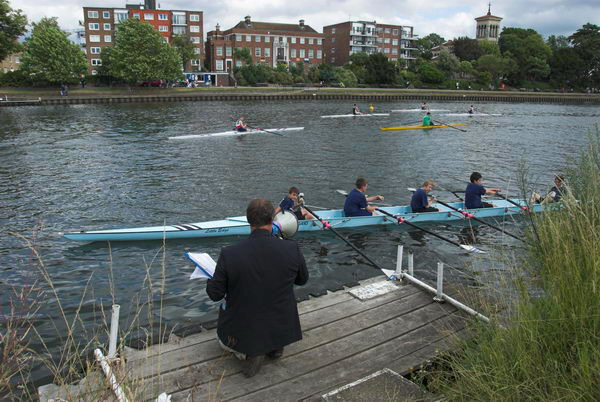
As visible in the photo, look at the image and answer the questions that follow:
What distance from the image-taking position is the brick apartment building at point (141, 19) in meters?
92.8

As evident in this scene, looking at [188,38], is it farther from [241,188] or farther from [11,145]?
[241,188]

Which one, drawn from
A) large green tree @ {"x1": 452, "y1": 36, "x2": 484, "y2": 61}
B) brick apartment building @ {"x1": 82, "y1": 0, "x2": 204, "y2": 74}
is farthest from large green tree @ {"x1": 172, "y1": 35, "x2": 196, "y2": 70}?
large green tree @ {"x1": 452, "y1": 36, "x2": 484, "y2": 61}

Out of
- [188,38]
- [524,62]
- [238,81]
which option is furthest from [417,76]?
[188,38]

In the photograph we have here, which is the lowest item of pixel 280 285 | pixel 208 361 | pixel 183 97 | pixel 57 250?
pixel 57 250

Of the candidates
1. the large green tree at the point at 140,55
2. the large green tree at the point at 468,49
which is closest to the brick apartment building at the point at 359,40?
the large green tree at the point at 468,49

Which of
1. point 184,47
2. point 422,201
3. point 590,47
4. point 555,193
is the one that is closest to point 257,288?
point 555,193

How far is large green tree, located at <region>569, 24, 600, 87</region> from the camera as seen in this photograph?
118 metres

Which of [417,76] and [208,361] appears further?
[417,76]

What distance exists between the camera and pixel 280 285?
509cm

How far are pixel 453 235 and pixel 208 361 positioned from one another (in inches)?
428

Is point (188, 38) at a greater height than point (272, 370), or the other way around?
point (188, 38)

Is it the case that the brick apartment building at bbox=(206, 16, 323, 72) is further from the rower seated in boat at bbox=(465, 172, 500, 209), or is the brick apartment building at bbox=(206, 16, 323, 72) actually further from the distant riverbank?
the rower seated in boat at bbox=(465, 172, 500, 209)

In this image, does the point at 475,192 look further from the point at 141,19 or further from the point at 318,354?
the point at 141,19

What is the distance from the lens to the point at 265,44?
349 feet
